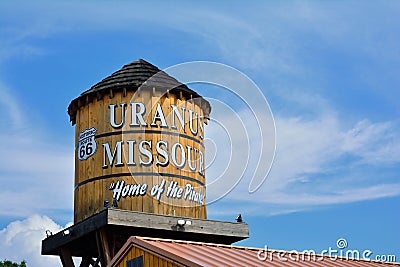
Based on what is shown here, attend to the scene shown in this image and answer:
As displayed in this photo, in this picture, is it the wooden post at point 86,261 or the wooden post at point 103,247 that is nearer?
the wooden post at point 103,247

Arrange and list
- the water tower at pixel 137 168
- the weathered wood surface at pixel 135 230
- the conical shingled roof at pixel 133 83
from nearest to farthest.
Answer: the weathered wood surface at pixel 135 230 < the water tower at pixel 137 168 < the conical shingled roof at pixel 133 83

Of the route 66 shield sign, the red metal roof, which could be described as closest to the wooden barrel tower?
the route 66 shield sign

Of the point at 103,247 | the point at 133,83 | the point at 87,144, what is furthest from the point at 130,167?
the point at 133,83

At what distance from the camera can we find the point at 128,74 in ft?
79.0

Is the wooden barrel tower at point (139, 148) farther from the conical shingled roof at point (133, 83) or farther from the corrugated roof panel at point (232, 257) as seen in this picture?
the corrugated roof panel at point (232, 257)

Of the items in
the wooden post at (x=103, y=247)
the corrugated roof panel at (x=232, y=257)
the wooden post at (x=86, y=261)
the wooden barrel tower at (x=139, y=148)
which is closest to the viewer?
the corrugated roof panel at (x=232, y=257)

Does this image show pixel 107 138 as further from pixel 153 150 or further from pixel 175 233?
pixel 175 233

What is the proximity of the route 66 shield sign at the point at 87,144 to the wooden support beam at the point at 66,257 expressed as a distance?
315 centimetres

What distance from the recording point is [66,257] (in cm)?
2412

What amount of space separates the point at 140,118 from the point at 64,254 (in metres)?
5.34

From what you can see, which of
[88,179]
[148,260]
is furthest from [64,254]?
[148,260]

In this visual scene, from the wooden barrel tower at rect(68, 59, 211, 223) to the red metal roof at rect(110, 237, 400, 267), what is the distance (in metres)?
4.97

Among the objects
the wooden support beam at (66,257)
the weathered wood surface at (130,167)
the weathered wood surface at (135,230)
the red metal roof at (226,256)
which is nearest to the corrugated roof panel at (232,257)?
the red metal roof at (226,256)

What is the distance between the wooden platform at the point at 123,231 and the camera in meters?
21.6
